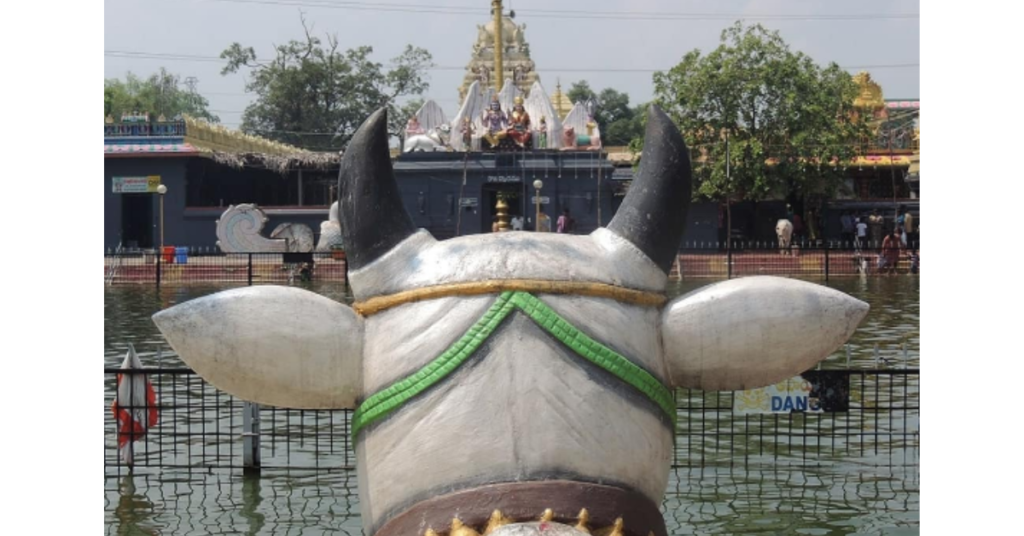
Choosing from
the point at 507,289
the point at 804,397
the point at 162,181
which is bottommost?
the point at 804,397

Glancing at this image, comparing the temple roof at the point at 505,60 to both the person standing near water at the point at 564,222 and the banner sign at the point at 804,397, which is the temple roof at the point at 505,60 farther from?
the banner sign at the point at 804,397

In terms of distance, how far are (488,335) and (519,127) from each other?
122 ft

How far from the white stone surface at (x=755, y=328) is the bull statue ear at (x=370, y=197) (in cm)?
66

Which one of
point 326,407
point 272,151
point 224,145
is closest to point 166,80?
point 272,151

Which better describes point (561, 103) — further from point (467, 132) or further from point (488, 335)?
point (488, 335)

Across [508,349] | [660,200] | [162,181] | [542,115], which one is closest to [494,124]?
[542,115]

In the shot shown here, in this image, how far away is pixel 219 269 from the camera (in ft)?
100

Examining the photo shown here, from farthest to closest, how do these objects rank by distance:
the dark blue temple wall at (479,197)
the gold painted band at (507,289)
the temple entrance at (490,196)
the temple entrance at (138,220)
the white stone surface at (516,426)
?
the temple entrance at (138,220)
the temple entrance at (490,196)
the dark blue temple wall at (479,197)
the gold painted band at (507,289)
the white stone surface at (516,426)

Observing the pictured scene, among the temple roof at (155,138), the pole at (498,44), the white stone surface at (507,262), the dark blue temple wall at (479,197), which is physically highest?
the pole at (498,44)

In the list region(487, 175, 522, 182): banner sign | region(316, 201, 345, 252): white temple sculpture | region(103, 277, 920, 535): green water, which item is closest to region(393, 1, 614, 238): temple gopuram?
region(487, 175, 522, 182): banner sign

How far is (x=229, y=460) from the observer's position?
8.87 meters

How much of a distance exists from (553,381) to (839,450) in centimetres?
728

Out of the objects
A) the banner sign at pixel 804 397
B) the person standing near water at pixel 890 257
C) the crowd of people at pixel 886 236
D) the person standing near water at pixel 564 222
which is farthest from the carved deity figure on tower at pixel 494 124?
the banner sign at pixel 804 397

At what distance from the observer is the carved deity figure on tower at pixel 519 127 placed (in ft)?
129
